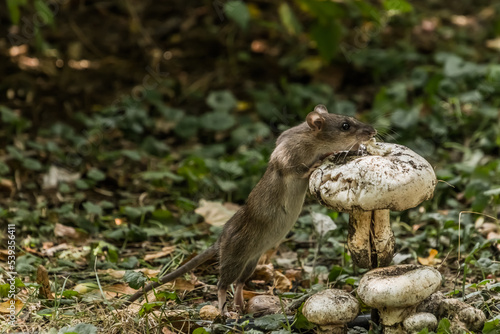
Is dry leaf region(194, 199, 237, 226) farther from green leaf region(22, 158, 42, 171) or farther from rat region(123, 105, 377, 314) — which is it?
green leaf region(22, 158, 42, 171)

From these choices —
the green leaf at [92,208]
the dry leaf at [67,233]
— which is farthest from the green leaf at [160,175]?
the dry leaf at [67,233]

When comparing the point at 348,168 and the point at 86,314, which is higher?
the point at 348,168

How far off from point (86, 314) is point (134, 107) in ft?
13.1

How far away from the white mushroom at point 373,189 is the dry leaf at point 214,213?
185 centimetres

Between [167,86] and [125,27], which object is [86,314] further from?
[125,27]

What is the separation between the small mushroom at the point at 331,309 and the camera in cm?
323

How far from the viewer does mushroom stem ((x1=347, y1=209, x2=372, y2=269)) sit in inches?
139

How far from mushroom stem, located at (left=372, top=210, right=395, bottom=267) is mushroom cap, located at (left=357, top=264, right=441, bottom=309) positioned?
0.32 meters

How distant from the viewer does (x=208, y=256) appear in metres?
4.24

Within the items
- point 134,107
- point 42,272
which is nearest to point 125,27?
point 134,107

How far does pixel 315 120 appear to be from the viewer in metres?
4.09

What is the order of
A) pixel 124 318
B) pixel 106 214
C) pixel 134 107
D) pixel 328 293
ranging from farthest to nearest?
pixel 134 107
pixel 106 214
pixel 124 318
pixel 328 293

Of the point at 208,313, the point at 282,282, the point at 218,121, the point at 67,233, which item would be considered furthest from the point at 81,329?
the point at 218,121

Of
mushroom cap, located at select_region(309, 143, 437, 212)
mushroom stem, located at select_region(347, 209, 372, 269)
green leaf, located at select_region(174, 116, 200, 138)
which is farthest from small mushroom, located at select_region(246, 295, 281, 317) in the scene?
green leaf, located at select_region(174, 116, 200, 138)
